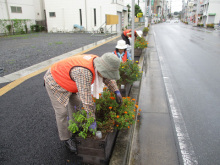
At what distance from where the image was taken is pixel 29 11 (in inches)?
1071

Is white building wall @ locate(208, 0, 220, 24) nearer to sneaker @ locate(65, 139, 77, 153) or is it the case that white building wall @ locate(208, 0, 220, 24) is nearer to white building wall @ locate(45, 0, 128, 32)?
white building wall @ locate(45, 0, 128, 32)

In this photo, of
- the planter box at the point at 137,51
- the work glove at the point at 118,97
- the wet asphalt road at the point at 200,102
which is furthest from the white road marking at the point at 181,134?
the planter box at the point at 137,51

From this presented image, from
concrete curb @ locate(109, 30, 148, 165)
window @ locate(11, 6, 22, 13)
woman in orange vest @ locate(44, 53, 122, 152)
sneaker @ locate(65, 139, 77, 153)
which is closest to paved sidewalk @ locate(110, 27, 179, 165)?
concrete curb @ locate(109, 30, 148, 165)

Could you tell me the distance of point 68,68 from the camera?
7.43 ft

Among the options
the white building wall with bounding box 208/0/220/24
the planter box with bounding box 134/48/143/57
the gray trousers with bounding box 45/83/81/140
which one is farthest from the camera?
the white building wall with bounding box 208/0/220/24

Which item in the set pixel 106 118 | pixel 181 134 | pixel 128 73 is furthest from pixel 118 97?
pixel 128 73

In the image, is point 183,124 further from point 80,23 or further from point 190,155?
point 80,23

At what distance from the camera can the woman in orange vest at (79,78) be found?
6.84 ft

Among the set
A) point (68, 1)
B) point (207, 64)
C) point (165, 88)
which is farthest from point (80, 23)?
point (165, 88)

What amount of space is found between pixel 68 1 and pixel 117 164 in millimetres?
27307

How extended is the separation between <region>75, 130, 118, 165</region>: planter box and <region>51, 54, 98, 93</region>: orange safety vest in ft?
2.33

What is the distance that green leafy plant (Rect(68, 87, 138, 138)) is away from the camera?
7.60ft

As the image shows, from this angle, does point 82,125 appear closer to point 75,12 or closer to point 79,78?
point 79,78

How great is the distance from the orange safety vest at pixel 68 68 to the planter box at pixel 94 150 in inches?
27.9
